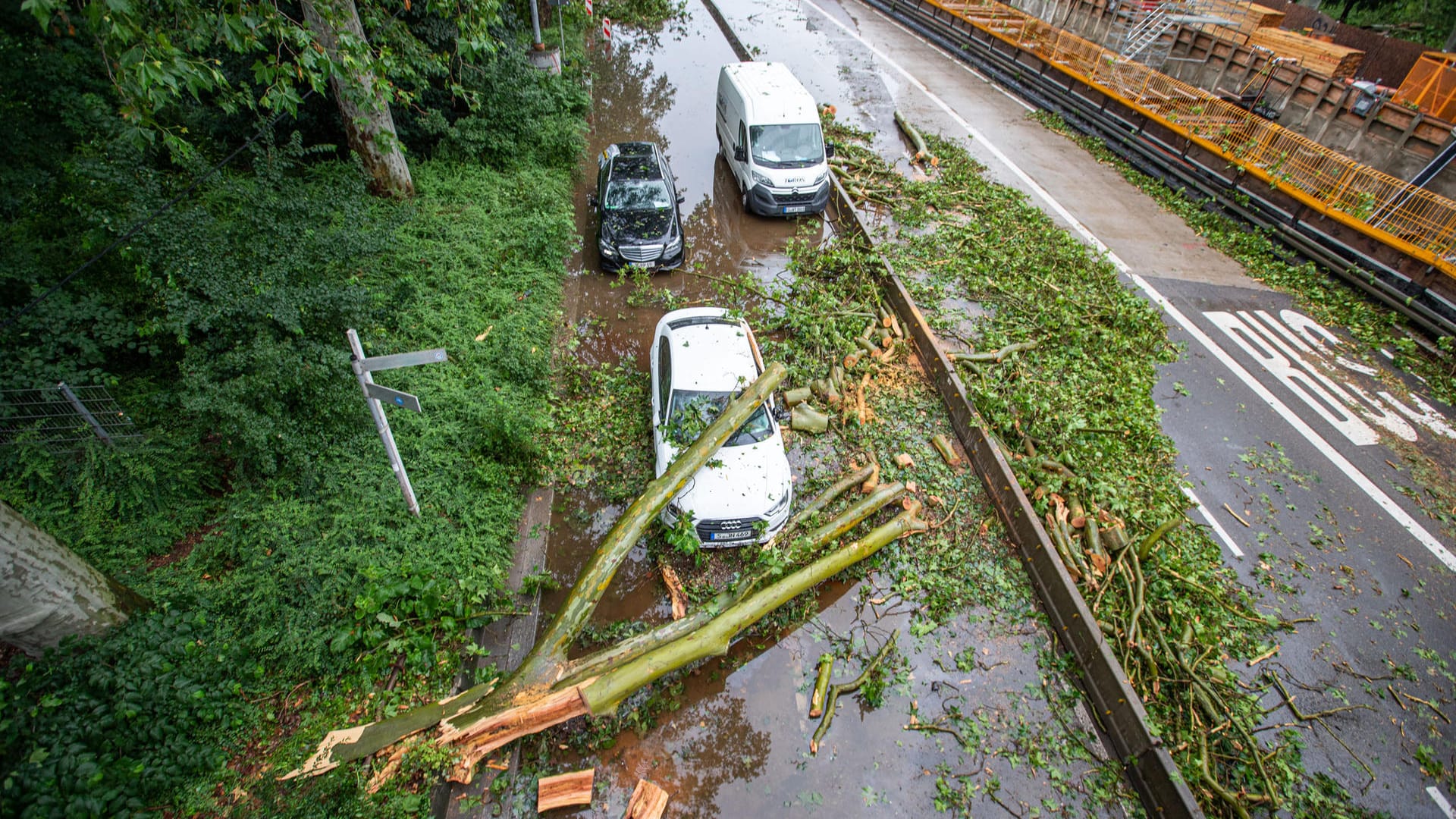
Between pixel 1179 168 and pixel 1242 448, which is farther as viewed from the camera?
pixel 1179 168

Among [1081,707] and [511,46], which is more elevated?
[511,46]

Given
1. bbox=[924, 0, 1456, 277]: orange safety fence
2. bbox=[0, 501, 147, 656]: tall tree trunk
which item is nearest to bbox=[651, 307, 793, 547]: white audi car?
bbox=[0, 501, 147, 656]: tall tree trunk

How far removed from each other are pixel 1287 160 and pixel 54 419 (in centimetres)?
2129

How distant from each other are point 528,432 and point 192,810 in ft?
14.3

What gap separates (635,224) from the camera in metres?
11.0

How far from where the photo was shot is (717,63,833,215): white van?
12719mm

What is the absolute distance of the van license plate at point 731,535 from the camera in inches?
270

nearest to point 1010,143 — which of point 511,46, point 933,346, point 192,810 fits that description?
point 933,346

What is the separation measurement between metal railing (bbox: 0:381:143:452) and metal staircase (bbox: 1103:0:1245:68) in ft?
85.2

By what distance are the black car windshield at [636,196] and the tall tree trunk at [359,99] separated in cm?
363

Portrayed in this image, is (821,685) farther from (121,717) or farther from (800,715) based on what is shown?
(121,717)

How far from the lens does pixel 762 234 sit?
13.0 m

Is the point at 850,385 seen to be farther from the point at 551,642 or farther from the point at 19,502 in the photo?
the point at 19,502

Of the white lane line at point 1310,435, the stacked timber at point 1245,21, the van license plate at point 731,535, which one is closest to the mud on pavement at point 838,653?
the van license plate at point 731,535
